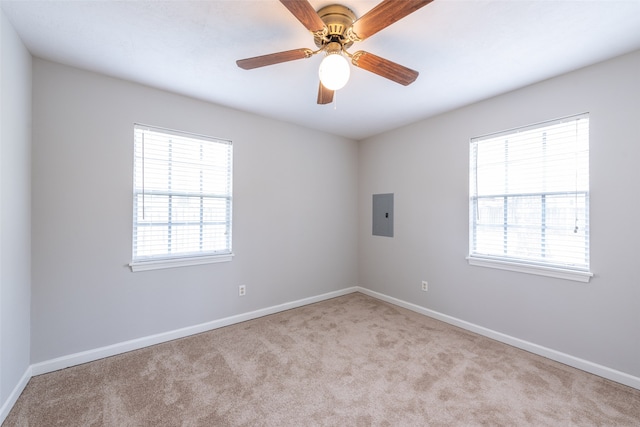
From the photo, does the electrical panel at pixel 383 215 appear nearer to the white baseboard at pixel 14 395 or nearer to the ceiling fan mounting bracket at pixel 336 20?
the ceiling fan mounting bracket at pixel 336 20

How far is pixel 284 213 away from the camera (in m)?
3.55

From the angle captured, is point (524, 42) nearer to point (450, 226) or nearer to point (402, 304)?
point (450, 226)

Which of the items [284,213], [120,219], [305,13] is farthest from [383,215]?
[120,219]

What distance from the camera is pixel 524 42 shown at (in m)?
1.88

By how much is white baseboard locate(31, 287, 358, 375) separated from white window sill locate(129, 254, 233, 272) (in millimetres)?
655

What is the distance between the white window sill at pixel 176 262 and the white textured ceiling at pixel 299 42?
1.69 meters

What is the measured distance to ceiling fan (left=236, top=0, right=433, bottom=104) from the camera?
128 centimetres

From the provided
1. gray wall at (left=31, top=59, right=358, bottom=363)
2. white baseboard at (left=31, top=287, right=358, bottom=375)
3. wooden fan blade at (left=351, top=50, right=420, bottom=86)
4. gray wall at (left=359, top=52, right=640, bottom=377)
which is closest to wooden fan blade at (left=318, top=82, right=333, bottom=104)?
wooden fan blade at (left=351, top=50, right=420, bottom=86)

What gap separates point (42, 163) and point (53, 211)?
388 millimetres

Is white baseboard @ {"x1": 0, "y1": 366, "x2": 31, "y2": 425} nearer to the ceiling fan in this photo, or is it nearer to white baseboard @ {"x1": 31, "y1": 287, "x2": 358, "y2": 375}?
white baseboard @ {"x1": 31, "y1": 287, "x2": 358, "y2": 375}

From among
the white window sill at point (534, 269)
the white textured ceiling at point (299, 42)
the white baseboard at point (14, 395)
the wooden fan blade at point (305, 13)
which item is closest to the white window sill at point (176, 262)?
the white baseboard at point (14, 395)

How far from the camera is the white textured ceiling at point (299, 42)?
160 centimetres

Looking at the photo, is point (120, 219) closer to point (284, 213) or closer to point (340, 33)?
point (284, 213)

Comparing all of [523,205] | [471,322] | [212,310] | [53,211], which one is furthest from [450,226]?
[53,211]
